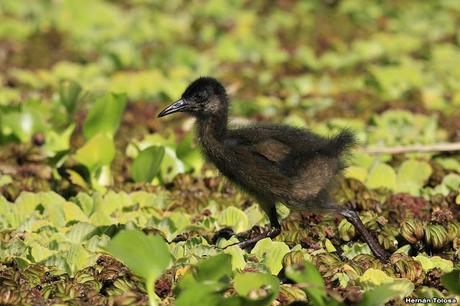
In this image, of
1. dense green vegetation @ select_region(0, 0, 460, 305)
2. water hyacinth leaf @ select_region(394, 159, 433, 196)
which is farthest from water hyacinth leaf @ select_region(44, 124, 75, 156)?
water hyacinth leaf @ select_region(394, 159, 433, 196)

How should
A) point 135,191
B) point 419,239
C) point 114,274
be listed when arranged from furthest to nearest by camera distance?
point 135,191
point 419,239
point 114,274

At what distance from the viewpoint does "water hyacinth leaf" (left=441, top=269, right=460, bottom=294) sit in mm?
3750

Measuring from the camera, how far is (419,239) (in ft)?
15.3

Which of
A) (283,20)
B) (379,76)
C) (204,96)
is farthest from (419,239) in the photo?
(283,20)

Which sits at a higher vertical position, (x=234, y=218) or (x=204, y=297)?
(x=204, y=297)

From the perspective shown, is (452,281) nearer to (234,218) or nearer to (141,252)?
(141,252)

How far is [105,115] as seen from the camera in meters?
6.29

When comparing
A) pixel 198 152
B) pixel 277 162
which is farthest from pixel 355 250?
pixel 198 152

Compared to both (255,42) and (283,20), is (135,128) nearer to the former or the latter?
(255,42)

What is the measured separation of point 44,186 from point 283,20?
218 inches

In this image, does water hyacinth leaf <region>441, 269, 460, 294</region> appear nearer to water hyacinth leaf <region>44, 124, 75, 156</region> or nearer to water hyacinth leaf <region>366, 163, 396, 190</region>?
water hyacinth leaf <region>366, 163, 396, 190</region>

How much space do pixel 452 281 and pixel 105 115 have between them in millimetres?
3125

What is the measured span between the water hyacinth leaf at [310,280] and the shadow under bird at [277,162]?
100 centimetres

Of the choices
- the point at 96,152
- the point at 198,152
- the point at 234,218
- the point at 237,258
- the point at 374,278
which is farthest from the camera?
the point at 198,152
